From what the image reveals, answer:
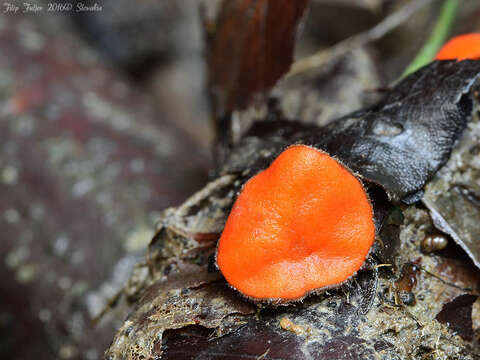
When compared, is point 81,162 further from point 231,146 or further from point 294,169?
point 294,169

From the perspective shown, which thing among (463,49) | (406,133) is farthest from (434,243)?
(463,49)

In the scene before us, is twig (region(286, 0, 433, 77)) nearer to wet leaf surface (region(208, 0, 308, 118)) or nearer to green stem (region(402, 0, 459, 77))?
green stem (region(402, 0, 459, 77))

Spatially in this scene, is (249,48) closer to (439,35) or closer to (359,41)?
Answer: (359,41)

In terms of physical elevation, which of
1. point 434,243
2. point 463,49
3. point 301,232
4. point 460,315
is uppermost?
point 463,49

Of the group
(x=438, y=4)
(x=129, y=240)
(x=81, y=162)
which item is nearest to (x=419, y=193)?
(x=129, y=240)

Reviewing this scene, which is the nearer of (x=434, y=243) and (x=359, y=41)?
(x=434, y=243)

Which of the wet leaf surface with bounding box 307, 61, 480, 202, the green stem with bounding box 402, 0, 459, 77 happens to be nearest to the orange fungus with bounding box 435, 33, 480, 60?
the wet leaf surface with bounding box 307, 61, 480, 202
